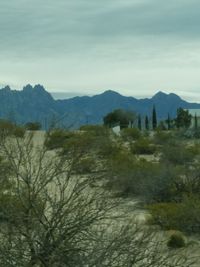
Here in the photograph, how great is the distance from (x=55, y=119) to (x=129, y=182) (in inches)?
684

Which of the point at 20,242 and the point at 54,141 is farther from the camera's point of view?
the point at 54,141

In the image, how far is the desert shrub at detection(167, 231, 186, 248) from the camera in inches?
779

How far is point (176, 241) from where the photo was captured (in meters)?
20.2

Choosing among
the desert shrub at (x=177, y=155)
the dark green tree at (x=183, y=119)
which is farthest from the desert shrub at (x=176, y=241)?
the dark green tree at (x=183, y=119)

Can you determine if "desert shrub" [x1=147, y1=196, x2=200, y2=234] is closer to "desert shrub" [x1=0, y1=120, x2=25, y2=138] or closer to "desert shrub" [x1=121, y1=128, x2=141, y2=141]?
"desert shrub" [x1=0, y1=120, x2=25, y2=138]

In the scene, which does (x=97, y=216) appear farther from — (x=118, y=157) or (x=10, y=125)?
(x=118, y=157)

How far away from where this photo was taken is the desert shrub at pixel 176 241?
19.8 metres

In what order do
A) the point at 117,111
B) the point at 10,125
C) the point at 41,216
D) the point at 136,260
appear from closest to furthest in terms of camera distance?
1. the point at 136,260
2. the point at 41,216
3. the point at 10,125
4. the point at 117,111

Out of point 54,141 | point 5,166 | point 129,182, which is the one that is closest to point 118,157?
point 129,182

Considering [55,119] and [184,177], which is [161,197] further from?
[55,119]

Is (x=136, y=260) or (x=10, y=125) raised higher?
(x=10, y=125)

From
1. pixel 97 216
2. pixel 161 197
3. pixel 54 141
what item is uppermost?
pixel 54 141

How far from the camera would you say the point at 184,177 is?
99.3 ft

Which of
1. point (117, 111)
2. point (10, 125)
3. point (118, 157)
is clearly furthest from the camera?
point (117, 111)
